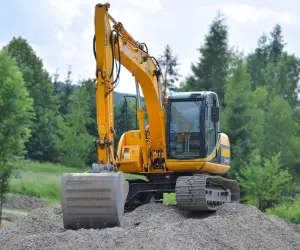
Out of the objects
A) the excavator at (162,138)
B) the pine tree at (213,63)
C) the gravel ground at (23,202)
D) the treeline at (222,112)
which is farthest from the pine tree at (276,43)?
the excavator at (162,138)

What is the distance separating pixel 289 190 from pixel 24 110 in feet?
64.9

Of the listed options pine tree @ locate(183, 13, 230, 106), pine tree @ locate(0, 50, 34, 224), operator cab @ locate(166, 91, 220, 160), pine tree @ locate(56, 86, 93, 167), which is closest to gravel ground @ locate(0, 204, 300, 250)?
operator cab @ locate(166, 91, 220, 160)

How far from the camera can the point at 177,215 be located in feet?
51.2

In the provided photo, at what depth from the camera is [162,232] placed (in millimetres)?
11828

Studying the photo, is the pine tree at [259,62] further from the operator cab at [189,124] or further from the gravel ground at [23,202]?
the operator cab at [189,124]

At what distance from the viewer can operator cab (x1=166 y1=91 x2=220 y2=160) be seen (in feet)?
55.6

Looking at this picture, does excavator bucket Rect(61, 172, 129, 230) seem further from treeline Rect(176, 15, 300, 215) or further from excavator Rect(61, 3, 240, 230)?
treeline Rect(176, 15, 300, 215)

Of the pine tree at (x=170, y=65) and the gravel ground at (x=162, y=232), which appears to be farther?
the pine tree at (x=170, y=65)

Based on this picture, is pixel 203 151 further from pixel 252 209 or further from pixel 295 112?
pixel 295 112

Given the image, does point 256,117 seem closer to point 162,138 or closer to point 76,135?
point 76,135

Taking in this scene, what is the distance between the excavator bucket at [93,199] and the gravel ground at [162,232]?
0.39 metres

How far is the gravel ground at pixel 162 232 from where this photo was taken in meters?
11.3

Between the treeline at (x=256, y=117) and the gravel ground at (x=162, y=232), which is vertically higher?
the treeline at (x=256, y=117)

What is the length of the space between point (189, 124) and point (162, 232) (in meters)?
5.58
